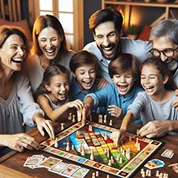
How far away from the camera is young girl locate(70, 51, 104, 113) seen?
211 cm

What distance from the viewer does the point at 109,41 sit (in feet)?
→ 7.20

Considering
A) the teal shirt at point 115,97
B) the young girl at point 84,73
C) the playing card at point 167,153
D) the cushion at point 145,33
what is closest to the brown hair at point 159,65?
the teal shirt at point 115,97

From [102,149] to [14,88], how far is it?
797 millimetres

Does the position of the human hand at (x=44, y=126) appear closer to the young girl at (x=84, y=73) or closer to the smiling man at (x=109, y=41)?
the young girl at (x=84, y=73)

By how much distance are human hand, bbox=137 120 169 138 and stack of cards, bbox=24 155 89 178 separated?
42cm

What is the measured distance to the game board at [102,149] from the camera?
1.30m

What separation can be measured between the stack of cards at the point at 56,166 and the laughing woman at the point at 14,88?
0.38 m

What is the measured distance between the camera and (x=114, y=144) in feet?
4.84

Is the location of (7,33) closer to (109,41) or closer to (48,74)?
(48,74)

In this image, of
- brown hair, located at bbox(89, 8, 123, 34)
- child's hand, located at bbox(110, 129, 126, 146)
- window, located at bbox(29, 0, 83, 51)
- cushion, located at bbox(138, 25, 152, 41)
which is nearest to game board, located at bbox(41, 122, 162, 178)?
child's hand, located at bbox(110, 129, 126, 146)

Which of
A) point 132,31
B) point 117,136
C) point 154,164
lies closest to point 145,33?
point 132,31

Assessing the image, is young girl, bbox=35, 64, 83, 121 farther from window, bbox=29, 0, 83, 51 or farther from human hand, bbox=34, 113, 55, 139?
window, bbox=29, 0, 83, 51

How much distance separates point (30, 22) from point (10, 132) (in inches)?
114

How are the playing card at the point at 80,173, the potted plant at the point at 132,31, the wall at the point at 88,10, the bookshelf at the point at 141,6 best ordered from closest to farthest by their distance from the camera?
the playing card at the point at 80,173
the bookshelf at the point at 141,6
the potted plant at the point at 132,31
the wall at the point at 88,10
